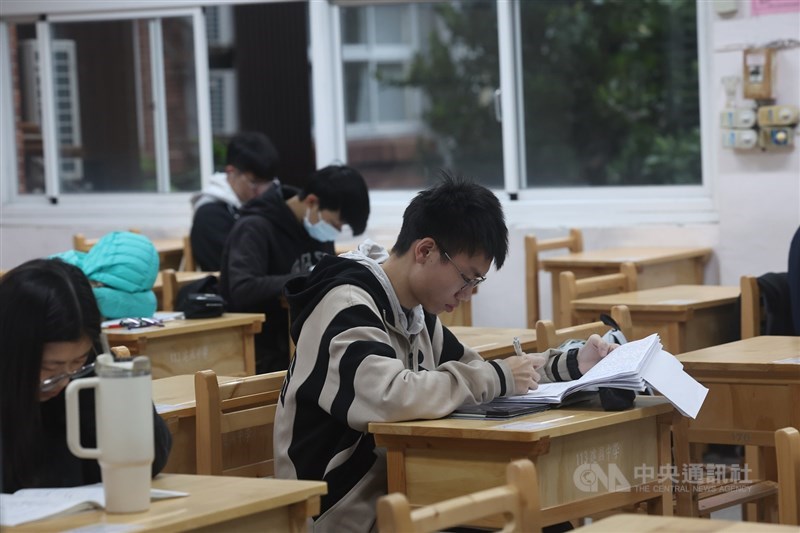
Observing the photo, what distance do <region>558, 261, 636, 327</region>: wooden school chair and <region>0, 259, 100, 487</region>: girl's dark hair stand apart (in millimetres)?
2425

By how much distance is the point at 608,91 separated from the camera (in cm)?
697

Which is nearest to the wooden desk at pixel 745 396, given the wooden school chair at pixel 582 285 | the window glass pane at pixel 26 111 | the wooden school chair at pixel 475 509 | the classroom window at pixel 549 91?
the wooden school chair at pixel 582 285

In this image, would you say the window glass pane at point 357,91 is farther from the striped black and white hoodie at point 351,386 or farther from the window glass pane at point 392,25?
the striped black and white hoodie at point 351,386

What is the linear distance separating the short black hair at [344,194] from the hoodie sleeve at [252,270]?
0.29m

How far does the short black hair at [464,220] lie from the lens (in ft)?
8.27

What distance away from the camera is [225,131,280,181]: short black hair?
19.9ft

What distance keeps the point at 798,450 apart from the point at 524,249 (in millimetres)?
4272

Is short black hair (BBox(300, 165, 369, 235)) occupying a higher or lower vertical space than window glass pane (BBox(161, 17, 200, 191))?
lower

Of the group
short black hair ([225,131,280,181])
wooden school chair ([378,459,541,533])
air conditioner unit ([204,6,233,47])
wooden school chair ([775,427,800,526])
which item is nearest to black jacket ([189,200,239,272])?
short black hair ([225,131,280,181])

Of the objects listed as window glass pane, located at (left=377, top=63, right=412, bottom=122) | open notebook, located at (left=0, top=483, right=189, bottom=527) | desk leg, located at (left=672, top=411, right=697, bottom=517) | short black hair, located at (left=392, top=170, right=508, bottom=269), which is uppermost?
window glass pane, located at (left=377, top=63, right=412, bottom=122)

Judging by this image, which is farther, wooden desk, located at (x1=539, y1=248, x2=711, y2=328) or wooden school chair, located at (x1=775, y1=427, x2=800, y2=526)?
wooden desk, located at (x1=539, y1=248, x2=711, y2=328)

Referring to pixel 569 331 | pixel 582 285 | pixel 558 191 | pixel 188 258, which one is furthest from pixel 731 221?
pixel 569 331

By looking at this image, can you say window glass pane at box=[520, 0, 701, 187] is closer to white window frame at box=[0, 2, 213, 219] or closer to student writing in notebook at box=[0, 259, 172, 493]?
white window frame at box=[0, 2, 213, 219]

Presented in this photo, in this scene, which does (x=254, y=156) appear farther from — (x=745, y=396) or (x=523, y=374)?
(x=523, y=374)
